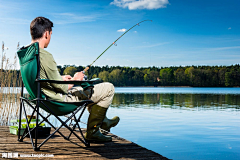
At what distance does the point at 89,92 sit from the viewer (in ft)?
9.01

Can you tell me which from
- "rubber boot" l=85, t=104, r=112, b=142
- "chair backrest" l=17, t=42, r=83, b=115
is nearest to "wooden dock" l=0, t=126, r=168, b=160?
"rubber boot" l=85, t=104, r=112, b=142

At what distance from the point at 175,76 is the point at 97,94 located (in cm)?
8529

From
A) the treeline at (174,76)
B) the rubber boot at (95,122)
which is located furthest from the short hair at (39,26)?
the treeline at (174,76)

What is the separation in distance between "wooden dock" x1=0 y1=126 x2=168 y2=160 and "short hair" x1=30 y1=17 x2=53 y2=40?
1059 millimetres

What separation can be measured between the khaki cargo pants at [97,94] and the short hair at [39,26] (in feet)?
2.01

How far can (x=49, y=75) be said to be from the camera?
8.52 ft

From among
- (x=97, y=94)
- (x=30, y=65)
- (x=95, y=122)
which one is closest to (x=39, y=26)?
(x=30, y=65)

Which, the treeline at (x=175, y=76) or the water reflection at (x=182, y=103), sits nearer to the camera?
the water reflection at (x=182, y=103)

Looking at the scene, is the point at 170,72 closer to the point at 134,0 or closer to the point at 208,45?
the point at 208,45

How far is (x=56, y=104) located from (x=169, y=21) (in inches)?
2130

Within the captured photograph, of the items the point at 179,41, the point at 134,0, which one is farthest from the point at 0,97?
the point at 179,41

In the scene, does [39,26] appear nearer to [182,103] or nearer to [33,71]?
[33,71]

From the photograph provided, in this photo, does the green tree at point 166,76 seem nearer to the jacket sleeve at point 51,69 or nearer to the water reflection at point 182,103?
the water reflection at point 182,103

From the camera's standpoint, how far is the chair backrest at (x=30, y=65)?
2.50 meters
